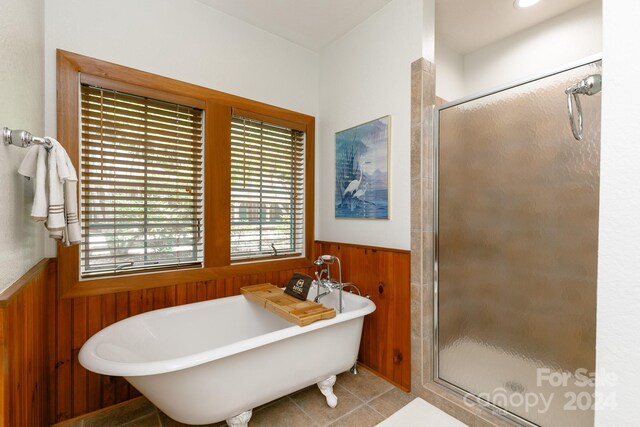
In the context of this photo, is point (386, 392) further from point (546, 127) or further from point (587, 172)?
point (546, 127)

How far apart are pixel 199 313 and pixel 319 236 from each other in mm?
1284

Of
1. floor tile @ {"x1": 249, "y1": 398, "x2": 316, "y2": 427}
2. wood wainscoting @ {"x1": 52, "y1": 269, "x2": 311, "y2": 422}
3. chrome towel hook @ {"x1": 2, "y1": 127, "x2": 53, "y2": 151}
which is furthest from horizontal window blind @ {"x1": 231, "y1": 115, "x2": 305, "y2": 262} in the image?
chrome towel hook @ {"x1": 2, "y1": 127, "x2": 53, "y2": 151}

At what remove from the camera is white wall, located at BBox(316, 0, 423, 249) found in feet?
6.77

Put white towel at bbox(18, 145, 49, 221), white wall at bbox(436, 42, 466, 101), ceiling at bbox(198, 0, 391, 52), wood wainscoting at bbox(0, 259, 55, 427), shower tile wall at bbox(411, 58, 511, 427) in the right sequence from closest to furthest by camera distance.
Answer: wood wainscoting at bbox(0, 259, 55, 427) → white towel at bbox(18, 145, 49, 221) → shower tile wall at bbox(411, 58, 511, 427) → ceiling at bbox(198, 0, 391, 52) → white wall at bbox(436, 42, 466, 101)

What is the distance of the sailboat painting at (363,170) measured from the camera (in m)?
2.21

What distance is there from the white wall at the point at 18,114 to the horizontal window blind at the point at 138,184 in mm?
290

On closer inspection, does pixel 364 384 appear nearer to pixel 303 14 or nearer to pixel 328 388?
pixel 328 388

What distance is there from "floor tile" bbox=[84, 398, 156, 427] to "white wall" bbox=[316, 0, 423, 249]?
1813 mm

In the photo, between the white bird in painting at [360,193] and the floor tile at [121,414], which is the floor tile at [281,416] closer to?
the floor tile at [121,414]

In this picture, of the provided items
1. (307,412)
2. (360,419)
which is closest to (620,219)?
(360,419)

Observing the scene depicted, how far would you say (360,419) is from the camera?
1.76 m

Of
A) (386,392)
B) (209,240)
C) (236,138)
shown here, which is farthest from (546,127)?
(209,240)

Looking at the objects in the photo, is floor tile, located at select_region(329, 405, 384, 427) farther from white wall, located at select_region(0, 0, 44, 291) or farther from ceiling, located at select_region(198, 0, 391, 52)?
ceiling, located at select_region(198, 0, 391, 52)

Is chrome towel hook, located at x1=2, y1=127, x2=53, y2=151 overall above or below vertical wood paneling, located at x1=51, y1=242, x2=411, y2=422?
above
